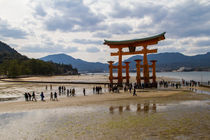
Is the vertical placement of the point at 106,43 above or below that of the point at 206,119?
above

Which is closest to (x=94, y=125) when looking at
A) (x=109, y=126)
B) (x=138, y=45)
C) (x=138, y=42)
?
(x=109, y=126)

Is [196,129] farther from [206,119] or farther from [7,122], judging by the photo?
[7,122]

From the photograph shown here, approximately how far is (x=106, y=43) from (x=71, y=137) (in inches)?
1273

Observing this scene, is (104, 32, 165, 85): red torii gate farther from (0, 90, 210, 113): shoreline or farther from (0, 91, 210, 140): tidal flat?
(0, 91, 210, 140): tidal flat

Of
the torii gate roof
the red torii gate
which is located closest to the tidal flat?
the red torii gate

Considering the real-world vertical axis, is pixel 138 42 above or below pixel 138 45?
above

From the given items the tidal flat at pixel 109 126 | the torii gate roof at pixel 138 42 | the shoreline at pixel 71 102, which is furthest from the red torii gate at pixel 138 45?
the tidal flat at pixel 109 126

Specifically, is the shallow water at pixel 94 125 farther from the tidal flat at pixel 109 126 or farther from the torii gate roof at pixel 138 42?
the torii gate roof at pixel 138 42

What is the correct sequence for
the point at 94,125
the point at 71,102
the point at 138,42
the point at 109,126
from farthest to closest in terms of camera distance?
the point at 138,42 → the point at 71,102 → the point at 94,125 → the point at 109,126

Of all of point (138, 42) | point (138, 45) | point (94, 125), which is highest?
point (138, 42)

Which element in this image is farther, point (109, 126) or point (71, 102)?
point (71, 102)

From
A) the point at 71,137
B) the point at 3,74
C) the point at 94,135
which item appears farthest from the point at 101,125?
the point at 3,74

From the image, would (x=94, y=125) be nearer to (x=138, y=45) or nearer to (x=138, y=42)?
(x=138, y=42)

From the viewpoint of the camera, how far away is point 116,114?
14.4m
